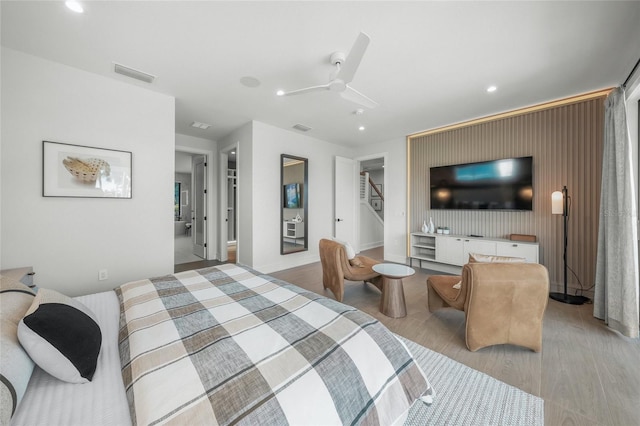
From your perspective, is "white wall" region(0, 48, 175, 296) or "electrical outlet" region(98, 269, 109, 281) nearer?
"white wall" region(0, 48, 175, 296)

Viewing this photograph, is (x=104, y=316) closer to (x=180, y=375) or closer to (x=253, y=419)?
(x=180, y=375)

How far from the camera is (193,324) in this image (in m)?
1.26

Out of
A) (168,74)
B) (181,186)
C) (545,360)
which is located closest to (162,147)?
(168,74)

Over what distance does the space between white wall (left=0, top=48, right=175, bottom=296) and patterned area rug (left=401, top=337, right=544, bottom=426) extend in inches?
130

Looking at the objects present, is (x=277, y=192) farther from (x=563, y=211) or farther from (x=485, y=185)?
(x=563, y=211)

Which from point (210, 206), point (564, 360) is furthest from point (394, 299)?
point (210, 206)

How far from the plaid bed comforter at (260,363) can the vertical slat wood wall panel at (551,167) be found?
3700mm

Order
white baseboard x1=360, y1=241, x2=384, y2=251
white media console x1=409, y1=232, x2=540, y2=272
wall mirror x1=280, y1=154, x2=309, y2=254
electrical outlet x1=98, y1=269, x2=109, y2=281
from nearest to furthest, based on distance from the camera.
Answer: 1. electrical outlet x1=98, y1=269, x2=109, y2=281
2. white media console x1=409, y1=232, x2=540, y2=272
3. wall mirror x1=280, y1=154, x2=309, y2=254
4. white baseboard x1=360, y1=241, x2=384, y2=251

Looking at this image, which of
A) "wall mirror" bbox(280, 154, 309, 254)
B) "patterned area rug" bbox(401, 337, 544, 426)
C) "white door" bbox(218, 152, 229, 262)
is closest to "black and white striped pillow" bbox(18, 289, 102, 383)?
"patterned area rug" bbox(401, 337, 544, 426)

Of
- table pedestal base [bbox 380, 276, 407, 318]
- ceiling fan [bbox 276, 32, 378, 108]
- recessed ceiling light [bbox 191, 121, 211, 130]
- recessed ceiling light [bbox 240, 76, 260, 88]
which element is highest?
recessed ceiling light [bbox 191, 121, 211, 130]

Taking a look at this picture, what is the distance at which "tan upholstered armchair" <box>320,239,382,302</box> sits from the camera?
A: 3080 mm

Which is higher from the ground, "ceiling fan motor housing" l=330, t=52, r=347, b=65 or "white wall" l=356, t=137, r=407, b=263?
"ceiling fan motor housing" l=330, t=52, r=347, b=65

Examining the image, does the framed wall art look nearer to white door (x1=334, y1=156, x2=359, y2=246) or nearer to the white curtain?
white door (x1=334, y1=156, x2=359, y2=246)

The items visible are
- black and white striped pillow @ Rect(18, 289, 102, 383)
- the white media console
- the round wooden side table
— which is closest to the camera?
black and white striped pillow @ Rect(18, 289, 102, 383)
